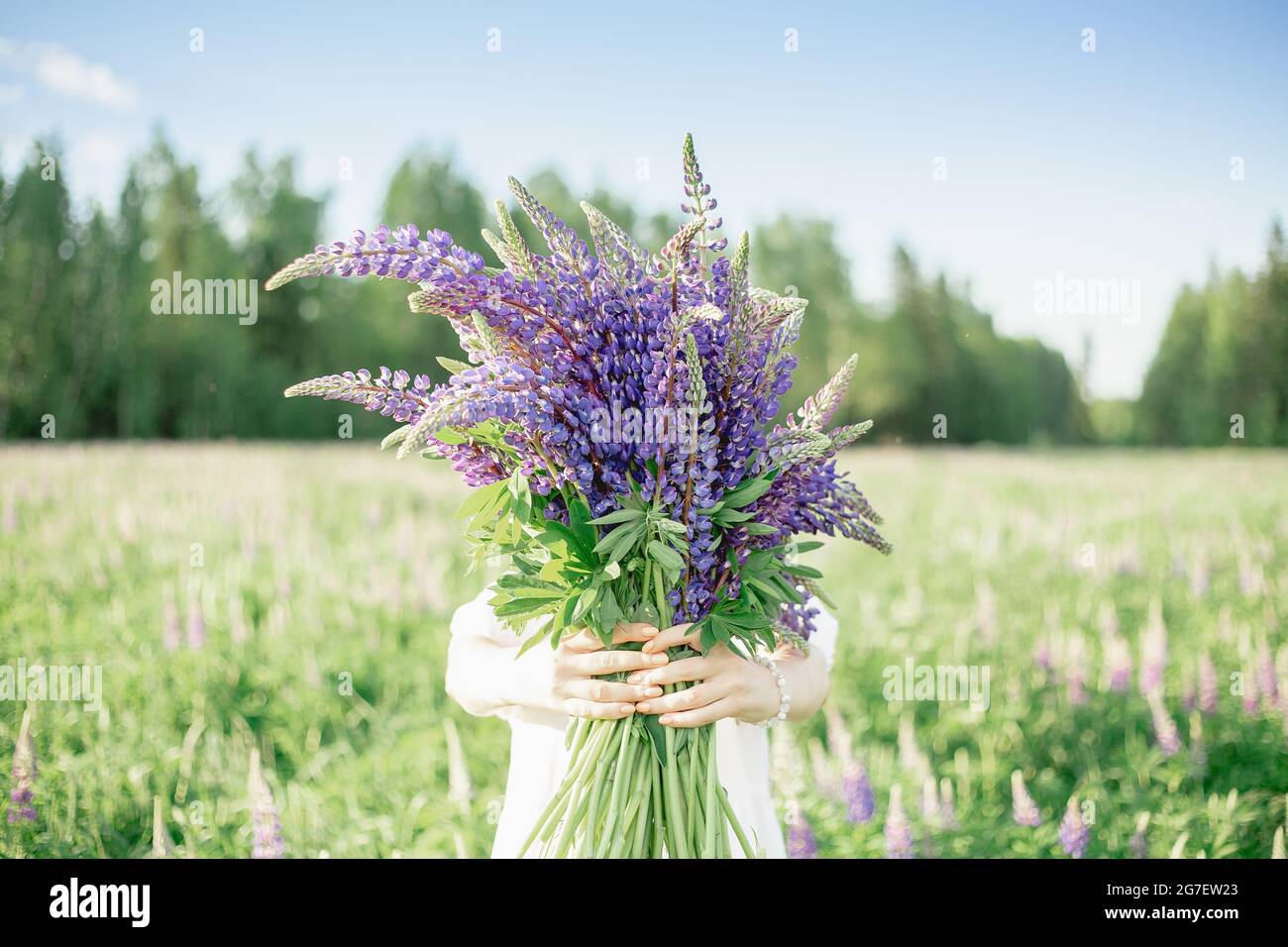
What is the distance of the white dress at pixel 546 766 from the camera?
203 centimetres

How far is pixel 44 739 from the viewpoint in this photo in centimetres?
385

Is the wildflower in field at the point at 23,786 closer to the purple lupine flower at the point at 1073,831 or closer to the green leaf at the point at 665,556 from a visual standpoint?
the green leaf at the point at 665,556

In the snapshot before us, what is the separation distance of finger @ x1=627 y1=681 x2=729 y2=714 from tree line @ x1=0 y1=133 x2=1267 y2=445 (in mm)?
6184

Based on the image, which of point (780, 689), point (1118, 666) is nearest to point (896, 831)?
point (780, 689)

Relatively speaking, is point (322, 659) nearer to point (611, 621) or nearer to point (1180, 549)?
point (611, 621)

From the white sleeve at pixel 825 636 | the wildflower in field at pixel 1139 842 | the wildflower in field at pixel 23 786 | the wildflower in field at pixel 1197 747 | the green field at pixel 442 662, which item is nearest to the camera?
the white sleeve at pixel 825 636

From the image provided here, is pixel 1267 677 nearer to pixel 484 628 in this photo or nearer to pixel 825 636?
pixel 825 636

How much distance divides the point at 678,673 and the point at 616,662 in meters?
0.11

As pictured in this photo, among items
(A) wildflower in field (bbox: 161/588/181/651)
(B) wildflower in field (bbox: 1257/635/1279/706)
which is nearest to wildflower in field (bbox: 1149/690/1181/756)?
Result: (B) wildflower in field (bbox: 1257/635/1279/706)

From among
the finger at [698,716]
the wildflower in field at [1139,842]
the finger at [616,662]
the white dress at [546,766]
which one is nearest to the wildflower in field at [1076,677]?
the wildflower in field at [1139,842]

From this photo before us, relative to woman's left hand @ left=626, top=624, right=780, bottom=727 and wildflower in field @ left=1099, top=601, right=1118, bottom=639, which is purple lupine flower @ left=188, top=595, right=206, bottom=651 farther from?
wildflower in field @ left=1099, top=601, right=1118, bottom=639

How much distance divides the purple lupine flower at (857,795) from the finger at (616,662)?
215cm

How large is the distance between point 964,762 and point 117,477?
24.5ft

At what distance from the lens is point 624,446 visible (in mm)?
1463
